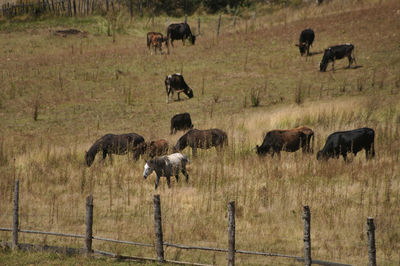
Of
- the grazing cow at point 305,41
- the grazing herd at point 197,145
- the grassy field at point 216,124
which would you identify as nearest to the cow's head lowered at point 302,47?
the grazing cow at point 305,41

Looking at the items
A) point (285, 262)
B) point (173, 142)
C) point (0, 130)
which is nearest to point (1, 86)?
point (0, 130)

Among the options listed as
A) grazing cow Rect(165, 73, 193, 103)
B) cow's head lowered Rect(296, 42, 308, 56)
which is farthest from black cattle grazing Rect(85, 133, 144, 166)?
cow's head lowered Rect(296, 42, 308, 56)

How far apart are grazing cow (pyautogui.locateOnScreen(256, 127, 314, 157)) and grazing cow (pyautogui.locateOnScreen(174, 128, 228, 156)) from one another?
1.32 meters

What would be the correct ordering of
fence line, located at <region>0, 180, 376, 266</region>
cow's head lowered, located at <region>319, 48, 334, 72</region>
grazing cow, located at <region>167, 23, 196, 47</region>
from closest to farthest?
fence line, located at <region>0, 180, 376, 266</region> → cow's head lowered, located at <region>319, 48, 334, 72</region> → grazing cow, located at <region>167, 23, 196, 47</region>

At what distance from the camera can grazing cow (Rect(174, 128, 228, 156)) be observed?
18.5 metres

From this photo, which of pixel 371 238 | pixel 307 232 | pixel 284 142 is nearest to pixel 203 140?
pixel 284 142

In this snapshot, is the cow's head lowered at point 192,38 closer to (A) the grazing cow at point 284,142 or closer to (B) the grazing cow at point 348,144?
(A) the grazing cow at point 284,142

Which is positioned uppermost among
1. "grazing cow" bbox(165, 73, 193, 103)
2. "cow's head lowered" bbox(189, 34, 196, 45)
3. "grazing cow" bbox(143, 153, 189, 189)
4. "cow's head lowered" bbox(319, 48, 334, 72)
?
"cow's head lowered" bbox(189, 34, 196, 45)

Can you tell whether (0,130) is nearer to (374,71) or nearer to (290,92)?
(290,92)

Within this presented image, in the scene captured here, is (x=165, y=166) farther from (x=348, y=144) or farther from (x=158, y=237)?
(x=348, y=144)

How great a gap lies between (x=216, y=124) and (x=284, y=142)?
5.20m

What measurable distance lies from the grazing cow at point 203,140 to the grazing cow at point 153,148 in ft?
1.34

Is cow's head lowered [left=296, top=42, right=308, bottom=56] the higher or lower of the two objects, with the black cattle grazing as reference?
higher

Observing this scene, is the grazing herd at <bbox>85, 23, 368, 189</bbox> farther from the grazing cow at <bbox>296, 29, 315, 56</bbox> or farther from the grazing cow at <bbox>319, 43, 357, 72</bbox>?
the grazing cow at <bbox>296, 29, 315, 56</bbox>
